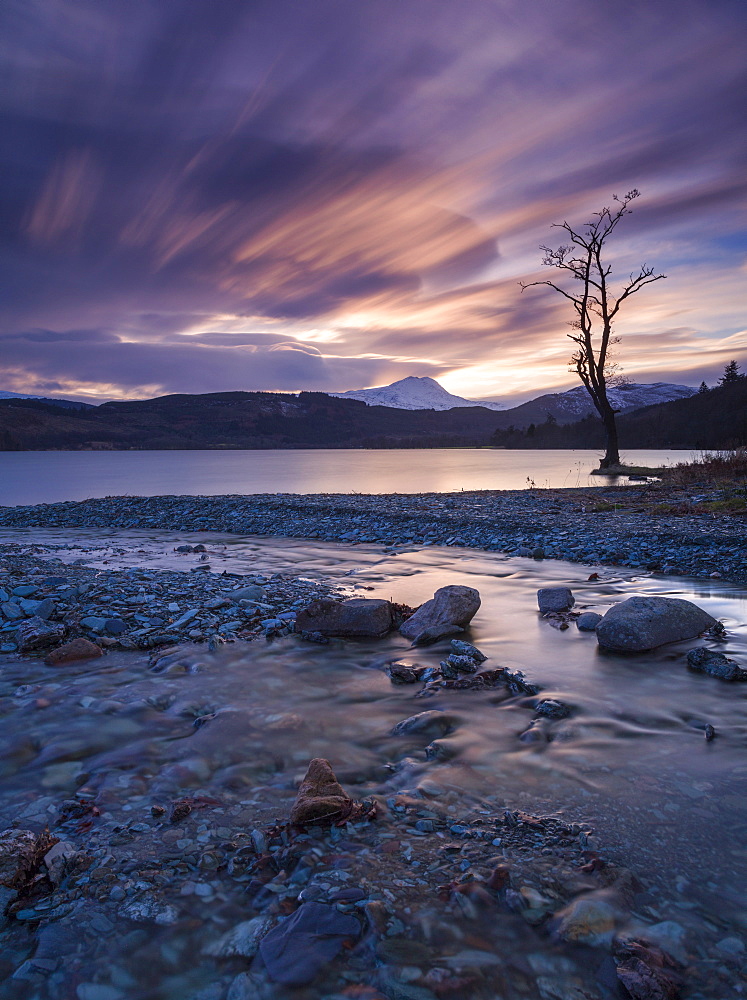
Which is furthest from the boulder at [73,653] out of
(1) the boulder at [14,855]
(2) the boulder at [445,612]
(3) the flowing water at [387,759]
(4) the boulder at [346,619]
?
(2) the boulder at [445,612]

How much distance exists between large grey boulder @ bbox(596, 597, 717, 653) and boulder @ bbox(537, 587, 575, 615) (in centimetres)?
125

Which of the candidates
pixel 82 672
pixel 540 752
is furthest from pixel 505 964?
pixel 82 672

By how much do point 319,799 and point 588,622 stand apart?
207 inches

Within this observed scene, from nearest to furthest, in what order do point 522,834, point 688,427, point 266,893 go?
1. point 266,893
2. point 522,834
3. point 688,427

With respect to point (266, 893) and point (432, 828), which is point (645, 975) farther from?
point (266, 893)

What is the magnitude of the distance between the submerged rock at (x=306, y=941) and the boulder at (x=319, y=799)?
690 mm

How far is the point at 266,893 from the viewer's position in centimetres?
283

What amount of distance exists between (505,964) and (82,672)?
17.5 feet

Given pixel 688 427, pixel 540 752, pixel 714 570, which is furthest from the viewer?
pixel 688 427

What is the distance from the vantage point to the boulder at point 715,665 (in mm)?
5695

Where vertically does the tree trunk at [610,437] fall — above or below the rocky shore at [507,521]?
above

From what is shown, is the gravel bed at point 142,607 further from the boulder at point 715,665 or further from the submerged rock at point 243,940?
the boulder at point 715,665

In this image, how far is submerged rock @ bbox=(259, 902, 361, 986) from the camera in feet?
7.71

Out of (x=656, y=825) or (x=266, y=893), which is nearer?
(x=266, y=893)
